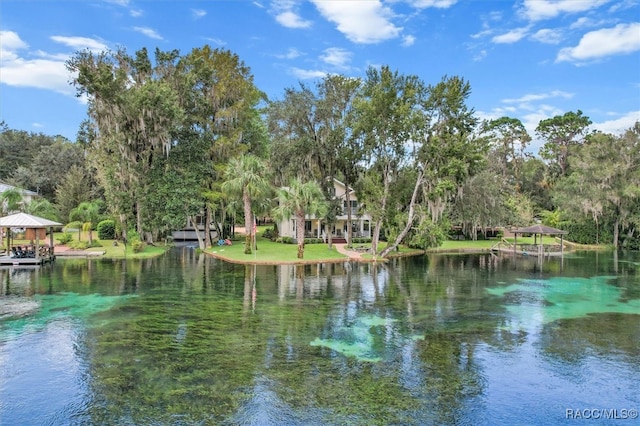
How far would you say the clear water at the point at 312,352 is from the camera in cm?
801

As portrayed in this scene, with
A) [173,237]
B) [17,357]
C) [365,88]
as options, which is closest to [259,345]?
[17,357]

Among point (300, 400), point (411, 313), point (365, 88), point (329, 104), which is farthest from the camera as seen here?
point (329, 104)

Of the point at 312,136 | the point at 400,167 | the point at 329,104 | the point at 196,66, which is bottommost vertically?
the point at 400,167

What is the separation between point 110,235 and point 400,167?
26.7 meters

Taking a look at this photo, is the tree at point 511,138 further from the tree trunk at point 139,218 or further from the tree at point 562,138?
the tree trunk at point 139,218

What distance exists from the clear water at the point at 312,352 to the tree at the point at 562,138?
44.9 metres

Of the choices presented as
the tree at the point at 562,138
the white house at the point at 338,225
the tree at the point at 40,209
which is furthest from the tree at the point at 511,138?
the tree at the point at 40,209

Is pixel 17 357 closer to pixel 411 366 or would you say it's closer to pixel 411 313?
pixel 411 366

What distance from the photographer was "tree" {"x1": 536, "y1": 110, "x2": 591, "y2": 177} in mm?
59969

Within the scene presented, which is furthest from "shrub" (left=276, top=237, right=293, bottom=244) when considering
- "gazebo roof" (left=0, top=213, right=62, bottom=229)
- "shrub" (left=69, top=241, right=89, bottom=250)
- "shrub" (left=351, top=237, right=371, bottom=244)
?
"gazebo roof" (left=0, top=213, right=62, bottom=229)

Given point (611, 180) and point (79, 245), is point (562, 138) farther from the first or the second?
point (79, 245)

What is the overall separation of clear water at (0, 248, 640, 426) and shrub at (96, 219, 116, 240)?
18013 millimetres

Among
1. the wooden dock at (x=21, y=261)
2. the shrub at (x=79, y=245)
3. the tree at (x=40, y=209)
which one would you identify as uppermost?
the tree at (x=40, y=209)

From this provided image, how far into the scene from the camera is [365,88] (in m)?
29.7
